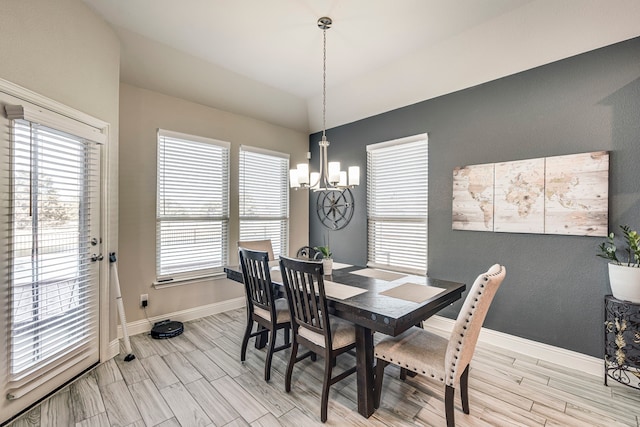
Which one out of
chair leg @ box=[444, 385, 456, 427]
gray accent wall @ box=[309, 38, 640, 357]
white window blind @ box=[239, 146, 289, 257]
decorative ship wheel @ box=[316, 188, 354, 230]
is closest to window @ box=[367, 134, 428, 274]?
gray accent wall @ box=[309, 38, 640, 357]

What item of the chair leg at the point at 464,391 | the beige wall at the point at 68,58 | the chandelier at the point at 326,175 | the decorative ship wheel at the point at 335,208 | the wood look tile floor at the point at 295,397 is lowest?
the wood look tile floor at the point at 295,397

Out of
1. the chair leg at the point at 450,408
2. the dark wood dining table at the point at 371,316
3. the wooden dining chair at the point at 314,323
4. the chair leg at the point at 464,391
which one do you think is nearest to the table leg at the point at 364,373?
the dark wood dining table at the point at 371,316

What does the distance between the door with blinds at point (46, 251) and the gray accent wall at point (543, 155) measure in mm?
3548

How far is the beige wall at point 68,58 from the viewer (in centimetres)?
186

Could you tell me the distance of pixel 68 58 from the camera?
2.24 metres

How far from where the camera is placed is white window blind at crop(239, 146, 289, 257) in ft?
14.0

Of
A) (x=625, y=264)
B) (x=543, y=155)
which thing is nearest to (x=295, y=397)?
(x=625, y=264)

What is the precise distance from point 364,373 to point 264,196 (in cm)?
315

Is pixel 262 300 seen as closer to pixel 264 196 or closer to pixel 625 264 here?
pixel 264 196

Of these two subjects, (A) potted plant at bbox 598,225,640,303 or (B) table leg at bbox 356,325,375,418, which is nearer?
(B) table leg at bbox 356,325,375,418

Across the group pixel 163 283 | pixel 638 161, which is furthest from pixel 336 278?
pixel 638 161

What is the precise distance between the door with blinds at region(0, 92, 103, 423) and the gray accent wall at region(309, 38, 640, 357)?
355 cm

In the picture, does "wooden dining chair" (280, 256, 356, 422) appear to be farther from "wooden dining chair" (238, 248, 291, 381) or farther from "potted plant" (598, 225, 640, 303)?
"potted plant" (598, 225, 640, 303)

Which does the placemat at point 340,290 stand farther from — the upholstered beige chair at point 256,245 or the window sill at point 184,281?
the window sill at point 184,281
